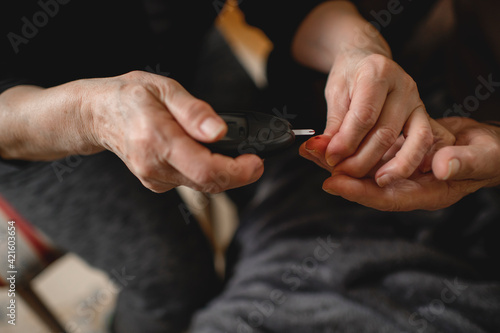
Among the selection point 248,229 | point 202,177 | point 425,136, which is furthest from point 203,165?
point 248,229

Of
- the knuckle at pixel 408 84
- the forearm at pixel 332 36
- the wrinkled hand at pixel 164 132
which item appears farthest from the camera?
the forearm at pixel 332 36

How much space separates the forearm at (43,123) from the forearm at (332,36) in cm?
Answer: 39

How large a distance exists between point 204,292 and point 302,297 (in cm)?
27

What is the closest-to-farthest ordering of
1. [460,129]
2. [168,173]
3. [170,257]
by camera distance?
[168,173], [460,129], [170,257]

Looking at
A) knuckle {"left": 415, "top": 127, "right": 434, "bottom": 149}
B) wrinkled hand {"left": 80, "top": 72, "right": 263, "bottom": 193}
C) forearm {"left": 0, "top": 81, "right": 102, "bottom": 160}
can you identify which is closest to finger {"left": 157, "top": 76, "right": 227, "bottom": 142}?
wrinkled hand {"left": 80, "top": 72, "right": 263, "bottom": 193}

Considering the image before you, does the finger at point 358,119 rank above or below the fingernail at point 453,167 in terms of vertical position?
above

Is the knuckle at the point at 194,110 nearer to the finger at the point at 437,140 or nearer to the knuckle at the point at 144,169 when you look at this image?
the knuckle at the point at 144,169

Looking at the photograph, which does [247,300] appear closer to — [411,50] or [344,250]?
[344,250]

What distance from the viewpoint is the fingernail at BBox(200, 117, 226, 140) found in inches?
11.3

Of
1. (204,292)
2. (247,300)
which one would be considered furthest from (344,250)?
(204,292)

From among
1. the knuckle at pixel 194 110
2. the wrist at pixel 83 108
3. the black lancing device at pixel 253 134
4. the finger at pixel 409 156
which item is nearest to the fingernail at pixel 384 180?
the finger at pixel 409 156

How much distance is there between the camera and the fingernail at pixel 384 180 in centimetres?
35

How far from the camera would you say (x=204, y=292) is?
0.67m

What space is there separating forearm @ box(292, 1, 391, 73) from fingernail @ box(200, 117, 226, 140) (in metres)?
0.29
